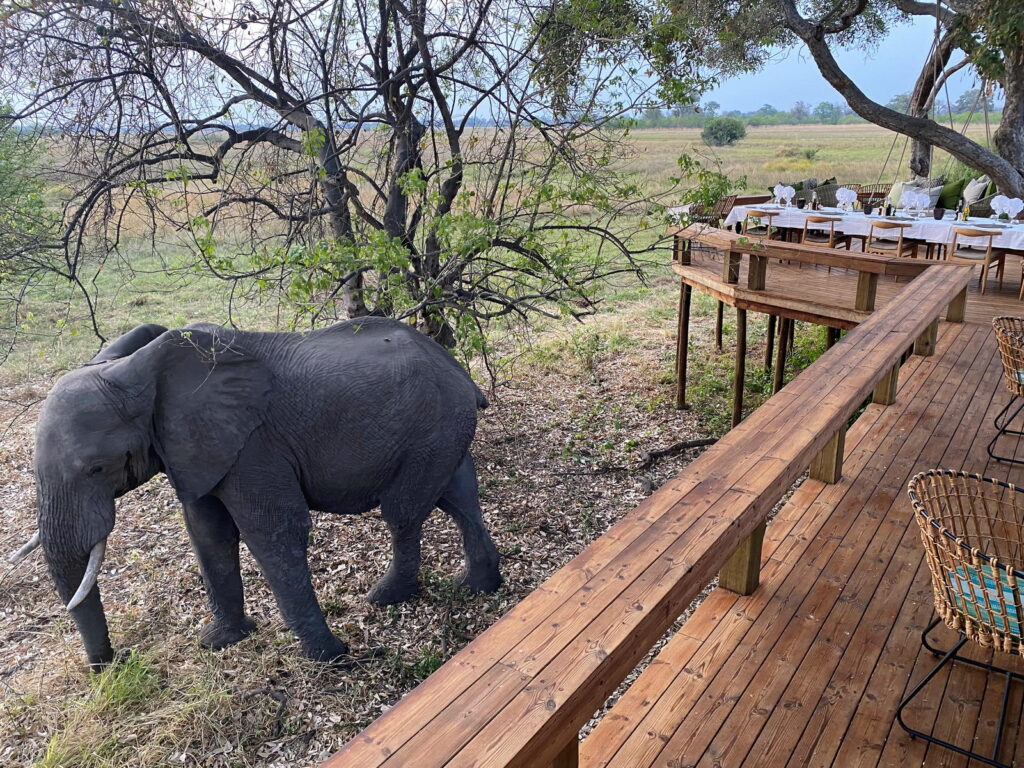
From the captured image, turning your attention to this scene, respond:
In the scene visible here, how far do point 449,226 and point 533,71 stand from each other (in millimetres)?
1408

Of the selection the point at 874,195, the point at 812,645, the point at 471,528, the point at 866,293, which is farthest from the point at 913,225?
the point at 812,645

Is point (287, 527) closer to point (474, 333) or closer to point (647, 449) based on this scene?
point (474, 333)

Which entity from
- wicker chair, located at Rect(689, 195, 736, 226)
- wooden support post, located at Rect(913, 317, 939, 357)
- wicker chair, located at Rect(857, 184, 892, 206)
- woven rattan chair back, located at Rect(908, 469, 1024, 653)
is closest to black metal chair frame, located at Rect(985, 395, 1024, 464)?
wooden support post, located at Rect(913, 317, 939, 357)

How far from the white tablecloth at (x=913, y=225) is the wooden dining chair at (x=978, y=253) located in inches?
4.1

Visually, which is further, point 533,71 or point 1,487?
point 1,487

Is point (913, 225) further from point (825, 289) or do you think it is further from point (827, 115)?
point (827, 115)

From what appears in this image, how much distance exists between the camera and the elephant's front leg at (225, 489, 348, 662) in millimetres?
4016

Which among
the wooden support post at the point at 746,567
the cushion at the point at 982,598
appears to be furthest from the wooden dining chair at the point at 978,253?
the cushion at the point at 982,598

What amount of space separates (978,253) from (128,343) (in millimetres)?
9795

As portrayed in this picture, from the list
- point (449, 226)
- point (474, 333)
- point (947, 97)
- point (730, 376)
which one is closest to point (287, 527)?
point (449, 226)

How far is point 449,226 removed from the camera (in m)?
4.92

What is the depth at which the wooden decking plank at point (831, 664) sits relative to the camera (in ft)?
7.94

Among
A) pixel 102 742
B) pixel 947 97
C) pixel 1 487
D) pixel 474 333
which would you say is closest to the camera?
pixel 102 742

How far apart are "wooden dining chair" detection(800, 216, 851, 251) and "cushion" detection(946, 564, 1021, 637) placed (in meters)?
8.59
